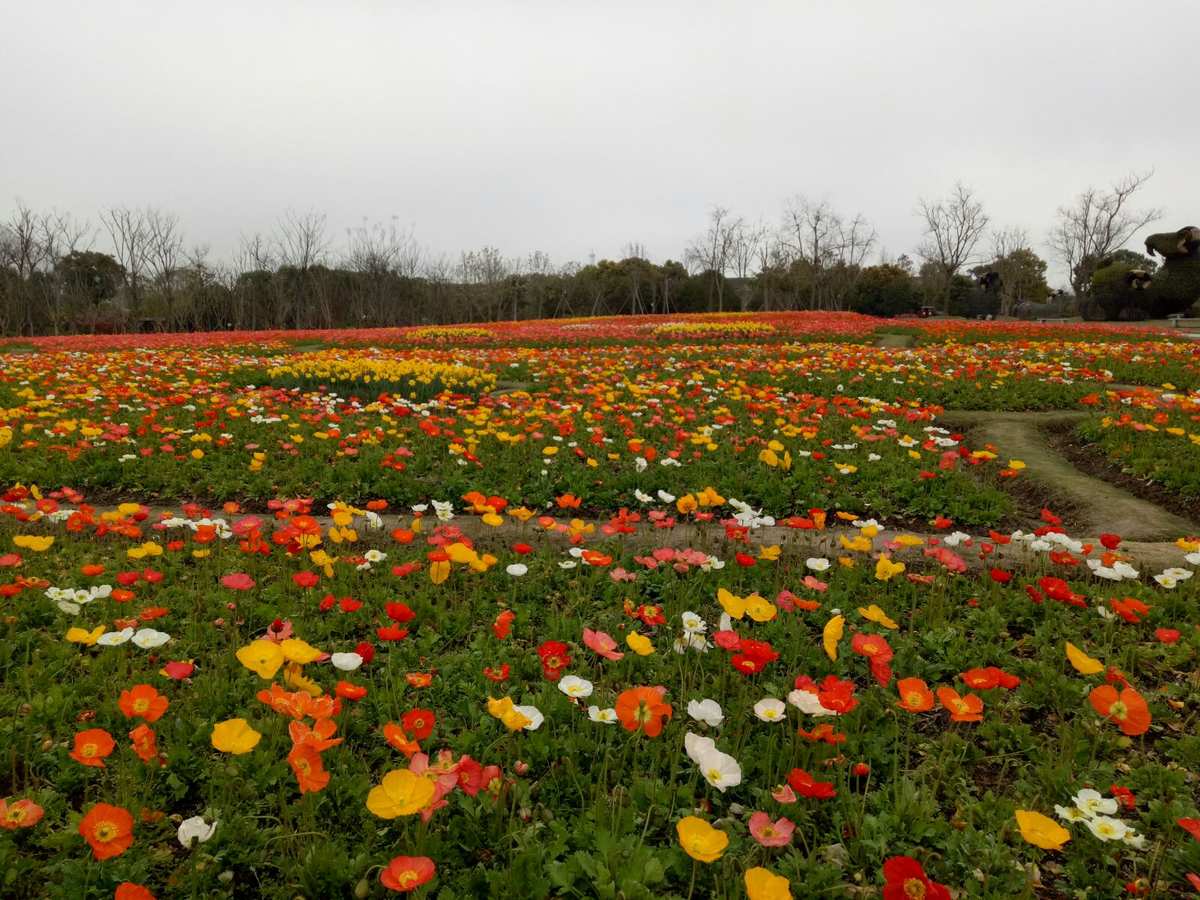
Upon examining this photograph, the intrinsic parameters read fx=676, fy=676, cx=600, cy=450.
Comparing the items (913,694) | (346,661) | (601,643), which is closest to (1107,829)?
(913,694)

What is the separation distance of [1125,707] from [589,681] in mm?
1509

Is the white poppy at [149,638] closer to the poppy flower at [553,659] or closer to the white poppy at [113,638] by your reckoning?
the white poppy at [113,638]

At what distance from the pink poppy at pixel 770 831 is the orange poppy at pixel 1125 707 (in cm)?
100

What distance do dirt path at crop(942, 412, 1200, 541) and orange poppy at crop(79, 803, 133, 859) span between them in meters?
4.88

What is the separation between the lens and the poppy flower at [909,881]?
4.43 feet

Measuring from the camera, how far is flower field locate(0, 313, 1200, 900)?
170cm

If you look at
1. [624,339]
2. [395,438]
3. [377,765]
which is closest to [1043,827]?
[377,765]

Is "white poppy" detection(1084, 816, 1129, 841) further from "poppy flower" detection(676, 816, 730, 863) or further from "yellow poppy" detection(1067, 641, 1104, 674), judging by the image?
"poppy flower" detection(676, 816, 730, 863)

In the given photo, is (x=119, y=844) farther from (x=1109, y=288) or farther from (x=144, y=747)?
(x=1109, y=288)

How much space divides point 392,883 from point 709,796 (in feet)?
3.19

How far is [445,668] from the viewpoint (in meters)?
2.56

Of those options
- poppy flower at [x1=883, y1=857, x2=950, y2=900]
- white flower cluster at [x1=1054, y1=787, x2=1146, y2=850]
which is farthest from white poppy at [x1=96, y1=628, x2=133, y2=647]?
white flower cluster at [x1=1054, y1=787, x2=1146, y2=850]

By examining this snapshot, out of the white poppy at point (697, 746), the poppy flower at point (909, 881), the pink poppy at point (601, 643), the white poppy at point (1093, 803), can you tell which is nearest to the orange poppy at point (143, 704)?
the pink poppy at point (601, 643)

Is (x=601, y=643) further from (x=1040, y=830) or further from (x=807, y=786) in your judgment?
(x=1040, y=830)
